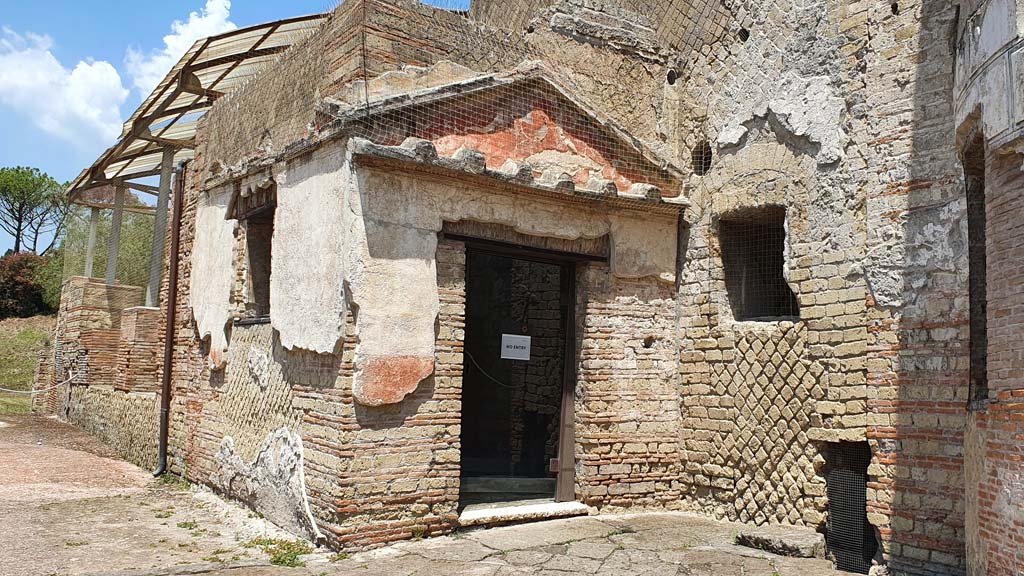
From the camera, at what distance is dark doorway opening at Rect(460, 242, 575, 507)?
760 cm

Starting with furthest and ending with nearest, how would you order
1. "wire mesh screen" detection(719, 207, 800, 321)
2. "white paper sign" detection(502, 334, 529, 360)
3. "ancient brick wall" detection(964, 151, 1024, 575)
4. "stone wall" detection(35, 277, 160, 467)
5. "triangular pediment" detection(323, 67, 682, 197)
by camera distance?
"stone wall" detection(35, 277, 160, 467) < "white paper sign" detection(502, 334, 529, 360) < "wire mesh screen" detection(719, 207, 800, 321) < "triangular pediment" detection(323, 67, 682, 197) < "ancient brick wall" detection(964, 151, 1024, 575)

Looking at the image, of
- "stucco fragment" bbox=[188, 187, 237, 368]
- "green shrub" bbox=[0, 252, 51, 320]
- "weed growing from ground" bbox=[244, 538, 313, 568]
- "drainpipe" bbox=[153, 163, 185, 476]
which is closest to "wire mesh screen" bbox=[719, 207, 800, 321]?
"weed growing from ground" bbox=[244, 538, 313, 568]

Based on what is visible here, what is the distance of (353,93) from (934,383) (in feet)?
16.4

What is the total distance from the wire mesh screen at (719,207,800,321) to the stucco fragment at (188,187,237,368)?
16.8 feet

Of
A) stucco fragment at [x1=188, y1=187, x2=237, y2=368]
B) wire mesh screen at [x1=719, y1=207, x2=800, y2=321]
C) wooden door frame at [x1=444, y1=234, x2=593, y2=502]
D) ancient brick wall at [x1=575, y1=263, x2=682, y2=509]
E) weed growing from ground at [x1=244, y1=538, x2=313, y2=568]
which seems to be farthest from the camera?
stucco fragment at [x1=188, y1=187, x2=237, y2=368]

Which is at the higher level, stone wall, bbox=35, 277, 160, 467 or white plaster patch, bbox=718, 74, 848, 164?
white plaster patch, bbox=718, 74, 848, 164

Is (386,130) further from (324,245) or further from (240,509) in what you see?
(240,509)

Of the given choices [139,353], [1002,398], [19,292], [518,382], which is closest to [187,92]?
[139,353]

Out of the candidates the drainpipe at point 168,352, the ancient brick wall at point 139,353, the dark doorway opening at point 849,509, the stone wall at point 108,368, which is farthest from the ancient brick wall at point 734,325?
the ancient brick wall at point 139,353

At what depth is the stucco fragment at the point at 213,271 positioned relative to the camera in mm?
8289

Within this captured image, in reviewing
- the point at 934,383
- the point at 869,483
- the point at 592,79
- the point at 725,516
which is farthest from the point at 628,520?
the point at 592,79

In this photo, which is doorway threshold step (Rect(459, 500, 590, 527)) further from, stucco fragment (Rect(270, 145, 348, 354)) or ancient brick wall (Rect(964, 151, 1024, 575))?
ancient brick wall (Rect(964, 151, 1024, 575))

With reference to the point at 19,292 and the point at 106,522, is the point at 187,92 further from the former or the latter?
the point at 19,292

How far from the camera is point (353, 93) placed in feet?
20.8
